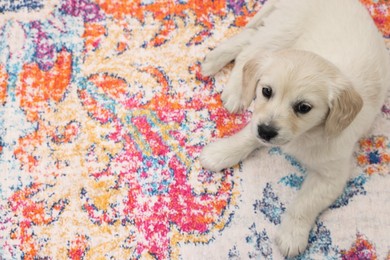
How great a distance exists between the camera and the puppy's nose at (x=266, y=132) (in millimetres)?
1548

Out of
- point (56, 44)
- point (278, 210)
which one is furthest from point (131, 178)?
point (56, 44)

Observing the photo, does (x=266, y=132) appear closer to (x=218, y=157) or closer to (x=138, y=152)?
(x=218, y=157)

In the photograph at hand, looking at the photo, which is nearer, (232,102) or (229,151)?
(229,151)

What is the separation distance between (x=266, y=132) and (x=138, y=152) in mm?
671

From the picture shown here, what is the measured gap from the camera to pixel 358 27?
1.80 m

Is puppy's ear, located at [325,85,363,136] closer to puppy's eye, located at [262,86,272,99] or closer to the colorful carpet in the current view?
puppy's eye, located at [262,86,272,99]

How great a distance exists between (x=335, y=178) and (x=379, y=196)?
25 cm

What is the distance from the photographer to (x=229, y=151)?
1956mm

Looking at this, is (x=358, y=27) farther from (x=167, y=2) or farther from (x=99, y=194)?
(x=99, y=194)

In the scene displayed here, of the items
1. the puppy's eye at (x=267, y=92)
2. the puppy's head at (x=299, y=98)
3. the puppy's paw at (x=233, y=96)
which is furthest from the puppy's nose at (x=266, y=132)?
the puppy's paw at (x=233, y=96)

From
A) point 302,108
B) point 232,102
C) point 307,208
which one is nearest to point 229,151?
point 232,102

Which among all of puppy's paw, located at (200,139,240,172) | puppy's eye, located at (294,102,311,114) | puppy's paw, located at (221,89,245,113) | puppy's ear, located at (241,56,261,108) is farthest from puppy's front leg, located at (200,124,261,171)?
puppy's eye, located at (294,102,311,114)

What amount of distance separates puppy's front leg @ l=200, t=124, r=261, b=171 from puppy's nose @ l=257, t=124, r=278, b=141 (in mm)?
360

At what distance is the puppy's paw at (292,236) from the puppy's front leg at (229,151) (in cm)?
32
